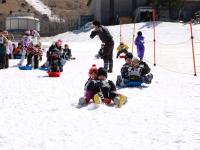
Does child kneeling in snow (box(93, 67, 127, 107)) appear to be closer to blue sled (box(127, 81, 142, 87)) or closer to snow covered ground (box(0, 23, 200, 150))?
snow covered ground (box(0, 23, 200, 150))

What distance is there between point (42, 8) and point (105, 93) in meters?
72.3

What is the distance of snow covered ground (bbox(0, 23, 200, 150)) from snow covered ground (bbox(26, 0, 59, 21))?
61.1 m

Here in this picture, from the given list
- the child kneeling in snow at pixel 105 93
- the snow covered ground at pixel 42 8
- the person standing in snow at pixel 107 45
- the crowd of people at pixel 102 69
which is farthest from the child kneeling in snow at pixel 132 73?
the snow covered ground at pixel 42 8

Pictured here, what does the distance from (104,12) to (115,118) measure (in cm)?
4847

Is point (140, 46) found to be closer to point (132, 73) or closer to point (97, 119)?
point (132, 73)

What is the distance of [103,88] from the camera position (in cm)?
1027

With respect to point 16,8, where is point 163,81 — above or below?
below

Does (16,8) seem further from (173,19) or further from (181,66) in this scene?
(181,66)

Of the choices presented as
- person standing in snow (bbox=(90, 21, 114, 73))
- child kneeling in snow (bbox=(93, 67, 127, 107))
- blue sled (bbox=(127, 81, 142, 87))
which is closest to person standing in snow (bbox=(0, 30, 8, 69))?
person standing in snow (bbox=(90, 21, 114, 73))

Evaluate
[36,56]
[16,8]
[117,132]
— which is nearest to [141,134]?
[117,132]

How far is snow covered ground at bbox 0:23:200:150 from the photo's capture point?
686 centimetres

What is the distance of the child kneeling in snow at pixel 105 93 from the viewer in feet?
32.4

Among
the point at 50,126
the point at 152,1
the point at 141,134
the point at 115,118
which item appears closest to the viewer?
the point at 141,134

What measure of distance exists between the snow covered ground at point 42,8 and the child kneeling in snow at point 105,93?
62.9 meters
